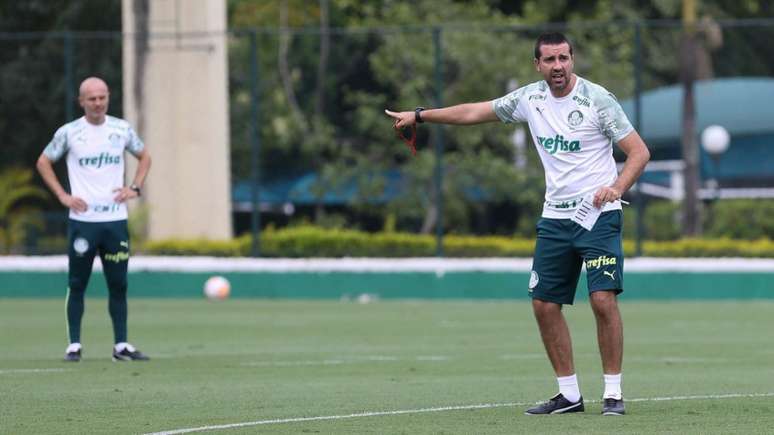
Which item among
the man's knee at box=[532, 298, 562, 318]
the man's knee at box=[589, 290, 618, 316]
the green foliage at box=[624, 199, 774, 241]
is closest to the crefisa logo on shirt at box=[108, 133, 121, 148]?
the man's knee at box=[532, 298, 562, 318]

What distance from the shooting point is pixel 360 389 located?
36.3ft

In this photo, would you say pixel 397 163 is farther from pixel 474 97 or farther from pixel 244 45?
pixel 244 45

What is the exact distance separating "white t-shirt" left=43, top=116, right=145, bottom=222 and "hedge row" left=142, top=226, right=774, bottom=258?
32.0 ft

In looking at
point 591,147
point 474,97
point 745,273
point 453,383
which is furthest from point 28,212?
point 591,147

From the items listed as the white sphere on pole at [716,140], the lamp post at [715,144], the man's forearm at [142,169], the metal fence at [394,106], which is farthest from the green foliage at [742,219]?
the man's forearm at [142,169]

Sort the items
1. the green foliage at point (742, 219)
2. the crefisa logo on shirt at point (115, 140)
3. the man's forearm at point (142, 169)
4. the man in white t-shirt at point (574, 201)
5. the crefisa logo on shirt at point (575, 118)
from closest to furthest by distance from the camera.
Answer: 1. the man in white t-shirt at point (574, 201)
2. the crefisa logo on shirt at point (575, 118)
3. the crefisa logo on shirt at point (115, 140)
4. the man's forearm at point (142, 169)
5. the green foliage at point (742, 219)

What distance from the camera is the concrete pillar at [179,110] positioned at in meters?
24.8

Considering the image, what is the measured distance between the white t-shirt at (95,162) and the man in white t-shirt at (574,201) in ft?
16.3

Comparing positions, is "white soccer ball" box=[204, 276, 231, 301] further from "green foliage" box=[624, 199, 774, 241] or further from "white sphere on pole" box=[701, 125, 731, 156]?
"white sphere on pole" box=[701, 125, 731, 156]

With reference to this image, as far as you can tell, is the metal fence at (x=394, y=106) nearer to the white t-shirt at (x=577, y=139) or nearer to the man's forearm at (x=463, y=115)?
the man's forearm at (x=463, y=115)

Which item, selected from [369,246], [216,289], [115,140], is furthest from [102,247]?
[369,246]

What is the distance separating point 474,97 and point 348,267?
6.30m

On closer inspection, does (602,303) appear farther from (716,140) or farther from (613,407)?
(716,140)

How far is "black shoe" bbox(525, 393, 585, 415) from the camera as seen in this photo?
30.9ft
